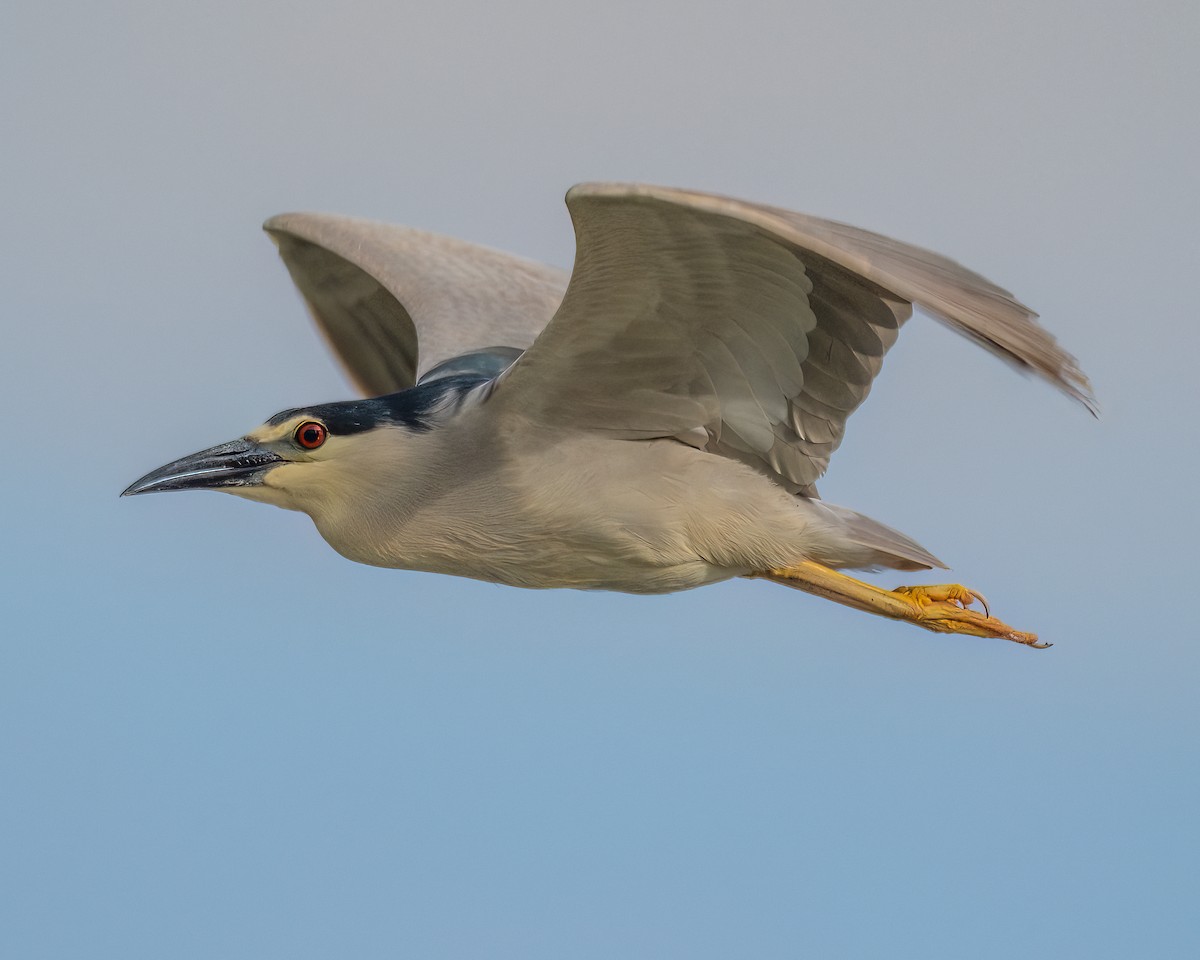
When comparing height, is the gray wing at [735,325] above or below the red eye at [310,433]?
above

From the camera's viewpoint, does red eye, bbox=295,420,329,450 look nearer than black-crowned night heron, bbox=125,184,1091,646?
No

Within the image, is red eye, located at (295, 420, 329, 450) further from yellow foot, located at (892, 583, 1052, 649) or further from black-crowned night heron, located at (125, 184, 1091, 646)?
yellow foot, located at (892, 583, 1052, 649)

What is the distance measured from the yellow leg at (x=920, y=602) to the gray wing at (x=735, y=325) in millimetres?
355

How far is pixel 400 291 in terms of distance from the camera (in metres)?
7.57

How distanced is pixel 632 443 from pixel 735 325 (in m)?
0.58

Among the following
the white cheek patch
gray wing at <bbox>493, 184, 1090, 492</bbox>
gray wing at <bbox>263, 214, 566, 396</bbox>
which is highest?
gray wing at <bbox>263, 214, 566, 396</bbox>

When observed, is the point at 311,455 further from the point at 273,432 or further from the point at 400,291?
the point at 400,291

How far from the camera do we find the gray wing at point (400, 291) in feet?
24.3

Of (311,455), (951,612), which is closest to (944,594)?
(951,612)

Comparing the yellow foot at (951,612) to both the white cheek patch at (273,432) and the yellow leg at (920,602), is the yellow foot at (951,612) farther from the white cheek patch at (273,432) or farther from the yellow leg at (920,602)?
the white cheek patch at (273,432)

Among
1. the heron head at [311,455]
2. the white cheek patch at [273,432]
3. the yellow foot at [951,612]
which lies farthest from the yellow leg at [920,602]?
the white cheek patch at [273,432]

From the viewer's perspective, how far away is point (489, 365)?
6.85 metres

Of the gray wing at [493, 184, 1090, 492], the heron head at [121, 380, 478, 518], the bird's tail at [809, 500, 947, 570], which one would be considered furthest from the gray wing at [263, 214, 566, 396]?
the bird's tail at [809, 500, 947, 570]

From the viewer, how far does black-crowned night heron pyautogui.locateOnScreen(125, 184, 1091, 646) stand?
5.49 meters
